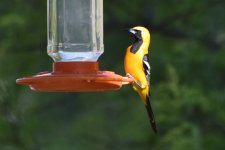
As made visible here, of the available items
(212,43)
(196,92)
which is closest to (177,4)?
(212,43)

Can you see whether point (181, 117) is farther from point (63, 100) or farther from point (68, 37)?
point (68, 37)

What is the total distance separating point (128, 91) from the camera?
8820mm

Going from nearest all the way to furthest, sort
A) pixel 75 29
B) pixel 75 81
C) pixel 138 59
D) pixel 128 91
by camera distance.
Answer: pixel 75 81
pixel 138 59
pixel 75 29
pixel 128 91

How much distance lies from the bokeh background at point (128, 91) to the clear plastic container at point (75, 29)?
8.81 ft

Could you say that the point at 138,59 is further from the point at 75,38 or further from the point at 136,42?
the point at 75,38

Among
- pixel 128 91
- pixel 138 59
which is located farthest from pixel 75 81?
pixel 128 91

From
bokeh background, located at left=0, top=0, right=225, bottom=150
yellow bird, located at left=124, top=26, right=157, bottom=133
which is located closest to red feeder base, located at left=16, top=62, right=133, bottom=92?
yellow bird, located at left=124, top=26, right=157, bottom=133

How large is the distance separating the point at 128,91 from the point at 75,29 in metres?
3.49

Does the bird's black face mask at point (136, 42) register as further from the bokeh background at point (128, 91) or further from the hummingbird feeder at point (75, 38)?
the bokeh background at point (128, 91)

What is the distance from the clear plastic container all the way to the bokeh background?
2.69 metres

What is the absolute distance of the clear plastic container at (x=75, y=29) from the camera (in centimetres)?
529

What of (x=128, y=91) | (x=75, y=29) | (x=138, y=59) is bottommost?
(x=128, y=91)

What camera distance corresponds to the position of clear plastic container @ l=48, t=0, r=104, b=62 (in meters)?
5.29

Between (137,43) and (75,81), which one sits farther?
(137,43)
